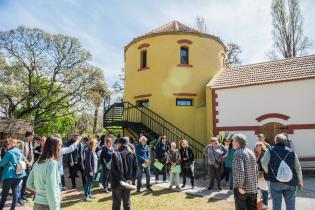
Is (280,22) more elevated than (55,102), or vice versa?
(280,22)

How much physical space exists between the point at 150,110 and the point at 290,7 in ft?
56.3

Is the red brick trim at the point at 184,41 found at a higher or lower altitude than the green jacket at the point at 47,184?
higher

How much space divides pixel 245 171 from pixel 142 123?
12224 millimetres

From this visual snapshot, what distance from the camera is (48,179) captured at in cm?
363

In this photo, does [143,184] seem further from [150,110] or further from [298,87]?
[298,87]

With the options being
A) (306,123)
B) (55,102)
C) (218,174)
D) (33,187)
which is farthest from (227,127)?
(55,102)

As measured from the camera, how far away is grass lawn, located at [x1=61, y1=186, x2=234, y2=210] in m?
7.76

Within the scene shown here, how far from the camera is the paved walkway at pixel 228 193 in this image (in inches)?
313

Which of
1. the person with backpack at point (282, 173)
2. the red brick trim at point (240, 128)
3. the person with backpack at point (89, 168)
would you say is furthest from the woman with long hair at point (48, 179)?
the red brick trim at point (240, 128)

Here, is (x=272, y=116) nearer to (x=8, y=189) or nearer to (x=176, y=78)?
(x=176, y=78)

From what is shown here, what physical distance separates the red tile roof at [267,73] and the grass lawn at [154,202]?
8196mm

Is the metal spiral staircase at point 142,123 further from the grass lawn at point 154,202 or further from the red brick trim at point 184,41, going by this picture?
the grass lawn at point 154,202

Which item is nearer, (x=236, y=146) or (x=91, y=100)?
(x=236, y=146)

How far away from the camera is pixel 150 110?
17.4 meters
